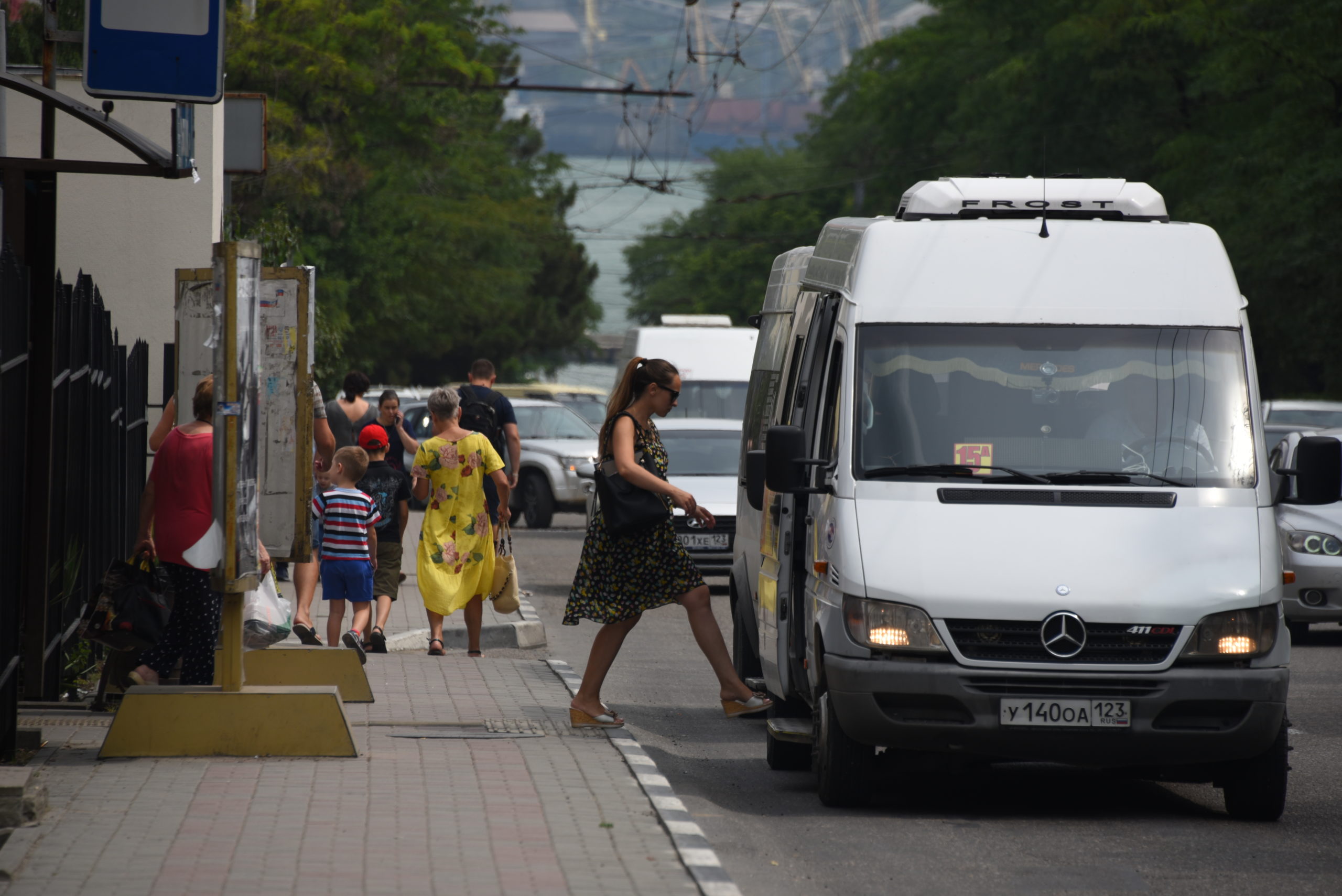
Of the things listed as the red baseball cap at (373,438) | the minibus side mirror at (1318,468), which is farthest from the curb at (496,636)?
the minibus side mirror at (1318,468)

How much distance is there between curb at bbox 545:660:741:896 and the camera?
20.0 feet

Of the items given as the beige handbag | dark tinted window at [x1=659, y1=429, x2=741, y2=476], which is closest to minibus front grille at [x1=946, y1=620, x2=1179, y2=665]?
the beige handbag

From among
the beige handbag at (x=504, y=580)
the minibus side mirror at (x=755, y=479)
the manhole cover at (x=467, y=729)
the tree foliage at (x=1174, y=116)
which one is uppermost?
the tree foliage at (x=1174, y=116)

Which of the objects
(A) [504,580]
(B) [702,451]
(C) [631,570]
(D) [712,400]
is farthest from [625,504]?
(D) [712,400]

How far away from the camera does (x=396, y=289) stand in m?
48.6

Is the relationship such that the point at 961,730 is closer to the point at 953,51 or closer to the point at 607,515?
the point at 607,515

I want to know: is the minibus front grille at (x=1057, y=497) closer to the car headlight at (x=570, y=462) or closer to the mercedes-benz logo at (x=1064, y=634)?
the mercedes-benz logo at (x=1064, y=634)

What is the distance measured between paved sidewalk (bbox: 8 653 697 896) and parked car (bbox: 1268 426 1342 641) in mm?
7472

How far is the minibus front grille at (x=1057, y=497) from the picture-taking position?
7.77m

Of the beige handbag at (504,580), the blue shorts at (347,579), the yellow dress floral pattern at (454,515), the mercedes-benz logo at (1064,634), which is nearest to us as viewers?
the mercedes-benz logo at (1064,634)

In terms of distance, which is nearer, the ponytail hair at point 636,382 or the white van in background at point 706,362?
the ponytail hair at point 636,382

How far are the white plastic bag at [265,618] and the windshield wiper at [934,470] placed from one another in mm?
3554

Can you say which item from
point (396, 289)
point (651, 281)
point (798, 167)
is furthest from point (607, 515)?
point (651, 281)

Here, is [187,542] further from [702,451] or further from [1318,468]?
[702,451]
